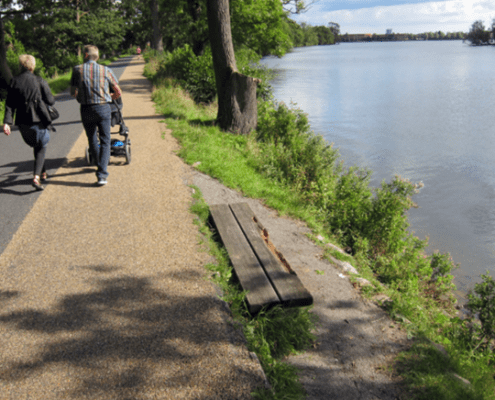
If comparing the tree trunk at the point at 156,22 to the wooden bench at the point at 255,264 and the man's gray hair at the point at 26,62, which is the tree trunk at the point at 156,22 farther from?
the wooden bench at the point at 255,264

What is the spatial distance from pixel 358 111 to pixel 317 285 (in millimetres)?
19175

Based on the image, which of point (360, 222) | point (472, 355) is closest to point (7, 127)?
point (360, 222)

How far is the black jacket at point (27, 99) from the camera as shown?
5969mm

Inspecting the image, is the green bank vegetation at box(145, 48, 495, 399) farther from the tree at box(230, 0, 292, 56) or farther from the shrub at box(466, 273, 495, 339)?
the tree at box(230, 0, 292, 56)

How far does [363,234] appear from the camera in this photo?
7.13 metres

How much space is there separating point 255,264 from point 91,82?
149 inches

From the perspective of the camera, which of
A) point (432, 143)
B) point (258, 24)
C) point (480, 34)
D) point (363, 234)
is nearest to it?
point (363, 234)

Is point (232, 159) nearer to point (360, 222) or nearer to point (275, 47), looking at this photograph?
point (360, 222)

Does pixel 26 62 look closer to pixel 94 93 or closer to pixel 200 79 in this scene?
pixel 94 93

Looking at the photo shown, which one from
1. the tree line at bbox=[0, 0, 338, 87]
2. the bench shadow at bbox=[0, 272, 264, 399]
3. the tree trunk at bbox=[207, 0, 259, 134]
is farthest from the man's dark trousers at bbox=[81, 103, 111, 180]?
the tree line at bbox=[0, 0, 338, 87]

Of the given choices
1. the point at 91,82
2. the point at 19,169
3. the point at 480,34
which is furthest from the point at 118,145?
the point at 480,34

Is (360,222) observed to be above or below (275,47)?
below

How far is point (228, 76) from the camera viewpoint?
411 inches

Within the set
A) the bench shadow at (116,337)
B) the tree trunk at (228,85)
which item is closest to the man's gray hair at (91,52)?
the bench shadow at (116,337)
